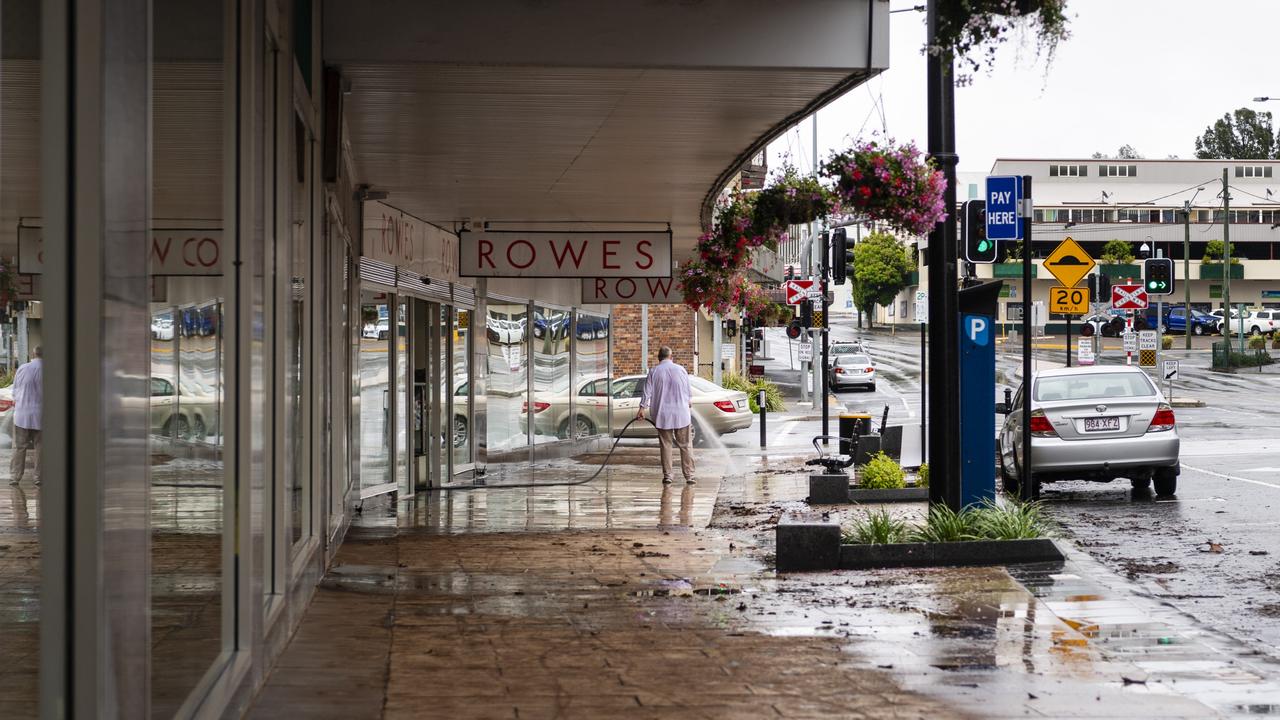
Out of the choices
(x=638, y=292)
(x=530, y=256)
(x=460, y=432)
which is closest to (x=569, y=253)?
(x=530, y=256)

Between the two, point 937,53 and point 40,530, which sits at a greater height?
point 937,53

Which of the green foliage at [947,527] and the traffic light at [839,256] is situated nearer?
the green foliage at [947,527]

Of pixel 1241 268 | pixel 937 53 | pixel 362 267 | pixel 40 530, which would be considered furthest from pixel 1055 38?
pixel 1241 268

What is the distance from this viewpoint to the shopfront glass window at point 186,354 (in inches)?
175

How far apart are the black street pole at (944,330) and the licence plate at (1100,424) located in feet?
17.5

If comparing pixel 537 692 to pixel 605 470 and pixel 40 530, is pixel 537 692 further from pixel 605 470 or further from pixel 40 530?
pixel 605 470

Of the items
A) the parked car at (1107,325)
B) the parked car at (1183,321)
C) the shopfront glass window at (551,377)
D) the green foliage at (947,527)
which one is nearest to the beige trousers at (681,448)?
the shopfront glass window at (551,377)

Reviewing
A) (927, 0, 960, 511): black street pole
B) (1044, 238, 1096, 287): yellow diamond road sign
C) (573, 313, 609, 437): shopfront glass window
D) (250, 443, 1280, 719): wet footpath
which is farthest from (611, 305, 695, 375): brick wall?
(927, 0, 960, 511): black street pole

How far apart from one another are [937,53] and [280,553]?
4.18 meters

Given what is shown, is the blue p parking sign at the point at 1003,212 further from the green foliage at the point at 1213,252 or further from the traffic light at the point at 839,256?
the green foliage at the point at 1213,252

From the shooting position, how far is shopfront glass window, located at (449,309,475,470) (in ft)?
63.5

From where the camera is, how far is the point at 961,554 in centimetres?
1080

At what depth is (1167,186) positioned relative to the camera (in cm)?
9650

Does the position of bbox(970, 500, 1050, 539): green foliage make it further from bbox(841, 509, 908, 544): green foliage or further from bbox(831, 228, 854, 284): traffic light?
bbox(831, 228, 854, 284): traffic light
